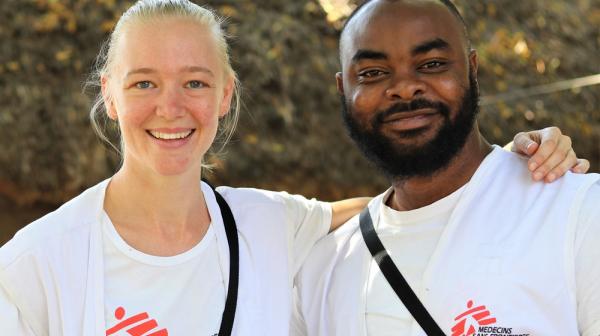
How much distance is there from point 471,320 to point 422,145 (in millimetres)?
555

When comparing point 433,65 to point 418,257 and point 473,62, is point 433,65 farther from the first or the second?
point 418,257

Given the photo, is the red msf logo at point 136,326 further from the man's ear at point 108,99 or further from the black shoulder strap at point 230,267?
the man's ear at point 108,99

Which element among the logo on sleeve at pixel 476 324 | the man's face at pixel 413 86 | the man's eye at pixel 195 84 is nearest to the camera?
the logo on sleeve at pixel 476 324

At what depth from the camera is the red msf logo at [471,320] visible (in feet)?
7.51

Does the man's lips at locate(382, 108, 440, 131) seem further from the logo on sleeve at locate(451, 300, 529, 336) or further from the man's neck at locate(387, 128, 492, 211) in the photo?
the logo on sleeve at locate(451, 300, 529, 336)

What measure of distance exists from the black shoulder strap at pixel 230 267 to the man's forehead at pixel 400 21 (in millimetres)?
630

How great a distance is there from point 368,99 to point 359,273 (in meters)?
0.55

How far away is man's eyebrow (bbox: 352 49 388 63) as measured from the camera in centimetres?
253

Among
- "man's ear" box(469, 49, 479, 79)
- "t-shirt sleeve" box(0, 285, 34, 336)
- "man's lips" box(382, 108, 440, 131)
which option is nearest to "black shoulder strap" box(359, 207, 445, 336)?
"man's lips" box(382, 108, 440, 131)

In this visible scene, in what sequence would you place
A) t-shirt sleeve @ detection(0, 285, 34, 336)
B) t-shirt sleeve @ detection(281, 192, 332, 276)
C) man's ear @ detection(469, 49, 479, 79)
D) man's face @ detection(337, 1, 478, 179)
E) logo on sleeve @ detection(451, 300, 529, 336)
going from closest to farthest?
1. t-shirt sleeve @ detection(0, 285, 34, 336)
2. logo on sleeve @ detection(451, 300, 529, 336)
3. man's face @ detection(337, 1, 478, 179)
4. man's ear @ detection(469, 49, 479, 79)
5. t-shirt sleeve @ detection(281, 192, 332, 276)

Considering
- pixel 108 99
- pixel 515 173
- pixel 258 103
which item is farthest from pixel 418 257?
pixel 258 103

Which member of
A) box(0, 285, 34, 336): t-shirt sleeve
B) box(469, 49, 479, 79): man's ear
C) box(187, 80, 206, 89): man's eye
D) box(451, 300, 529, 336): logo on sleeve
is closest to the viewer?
box(0, 285, 34, 336): t-shirt sleeve

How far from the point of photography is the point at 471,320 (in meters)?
2.30

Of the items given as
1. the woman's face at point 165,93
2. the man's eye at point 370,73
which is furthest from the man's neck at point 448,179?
the woman's face at point 165,93
